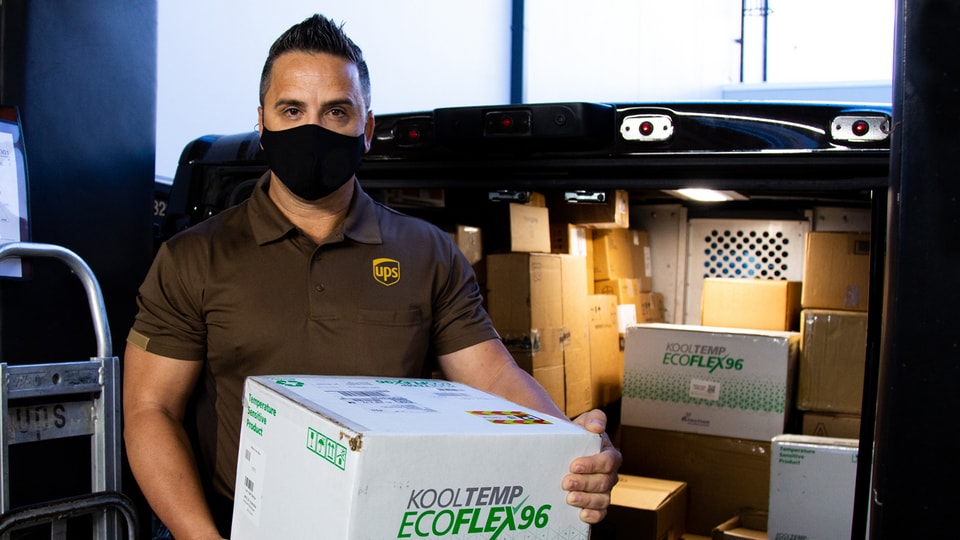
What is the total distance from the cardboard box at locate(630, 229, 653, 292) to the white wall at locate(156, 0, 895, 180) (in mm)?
1724

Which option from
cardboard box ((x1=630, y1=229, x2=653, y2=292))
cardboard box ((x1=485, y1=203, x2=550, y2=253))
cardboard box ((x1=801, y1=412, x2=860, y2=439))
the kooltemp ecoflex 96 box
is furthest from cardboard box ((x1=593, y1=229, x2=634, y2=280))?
the kooltemp ecoflex 96 box

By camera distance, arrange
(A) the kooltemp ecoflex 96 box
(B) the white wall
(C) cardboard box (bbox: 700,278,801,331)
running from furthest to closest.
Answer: (B) the white wall → (C) cardboard box (bbox: 700,278,801,331) → (A) the kooltemp ecoflex 96 box

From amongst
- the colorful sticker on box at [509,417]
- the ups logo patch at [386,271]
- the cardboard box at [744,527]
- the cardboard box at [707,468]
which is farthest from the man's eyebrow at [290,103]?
the cardboard box at [707,468]

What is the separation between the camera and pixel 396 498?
3.45 feet

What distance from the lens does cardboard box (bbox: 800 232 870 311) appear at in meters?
3.44

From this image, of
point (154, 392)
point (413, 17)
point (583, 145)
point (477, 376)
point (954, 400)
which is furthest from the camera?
point (413, 17)

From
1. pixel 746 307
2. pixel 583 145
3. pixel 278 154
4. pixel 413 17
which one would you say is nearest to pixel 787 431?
pixel 746 307

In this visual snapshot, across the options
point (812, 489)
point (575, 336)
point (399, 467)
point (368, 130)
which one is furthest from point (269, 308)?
point (575, 336)

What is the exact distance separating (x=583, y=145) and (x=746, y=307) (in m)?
2.05

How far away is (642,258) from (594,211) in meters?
0.55

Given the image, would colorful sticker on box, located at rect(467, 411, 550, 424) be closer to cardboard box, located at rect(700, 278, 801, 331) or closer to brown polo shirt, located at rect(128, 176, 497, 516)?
brown polo shirt, located at rect(128, 176, 497, 516)

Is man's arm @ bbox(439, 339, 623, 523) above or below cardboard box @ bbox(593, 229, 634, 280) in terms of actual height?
below

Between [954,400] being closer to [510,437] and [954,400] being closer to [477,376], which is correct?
[510,437]

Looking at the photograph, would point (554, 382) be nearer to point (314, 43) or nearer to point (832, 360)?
point (832, 360)
